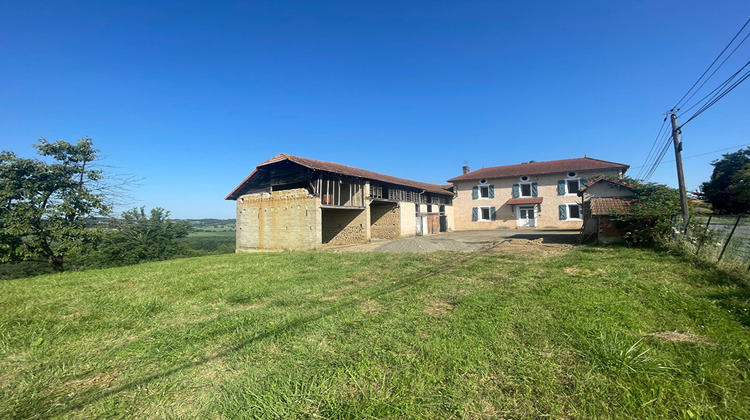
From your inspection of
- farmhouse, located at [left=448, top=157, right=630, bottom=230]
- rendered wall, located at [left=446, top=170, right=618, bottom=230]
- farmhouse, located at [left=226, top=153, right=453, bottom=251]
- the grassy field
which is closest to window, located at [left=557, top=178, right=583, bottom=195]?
farmhouse, located at [left=448, top=157, right=630, bottom=230]

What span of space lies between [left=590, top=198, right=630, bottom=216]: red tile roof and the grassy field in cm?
684

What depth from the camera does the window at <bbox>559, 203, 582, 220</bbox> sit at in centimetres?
2369

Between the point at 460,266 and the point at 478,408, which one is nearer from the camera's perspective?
the point at 478,408

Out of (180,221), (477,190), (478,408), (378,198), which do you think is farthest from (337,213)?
(180,221)

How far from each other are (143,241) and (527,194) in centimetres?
3553

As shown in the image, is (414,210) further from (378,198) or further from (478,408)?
(478,408)

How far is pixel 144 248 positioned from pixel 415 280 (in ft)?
90.1

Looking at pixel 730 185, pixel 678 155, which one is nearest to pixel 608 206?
pixel 678 155

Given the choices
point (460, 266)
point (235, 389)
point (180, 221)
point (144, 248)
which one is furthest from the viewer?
point (180, 221)

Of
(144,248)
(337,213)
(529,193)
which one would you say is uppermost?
(529,193)

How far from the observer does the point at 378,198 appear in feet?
62.3

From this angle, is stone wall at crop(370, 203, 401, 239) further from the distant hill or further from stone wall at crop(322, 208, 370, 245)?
the distant hill

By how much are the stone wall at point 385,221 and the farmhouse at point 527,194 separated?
10859mm

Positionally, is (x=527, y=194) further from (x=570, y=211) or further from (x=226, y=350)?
(x=226, y=350)
